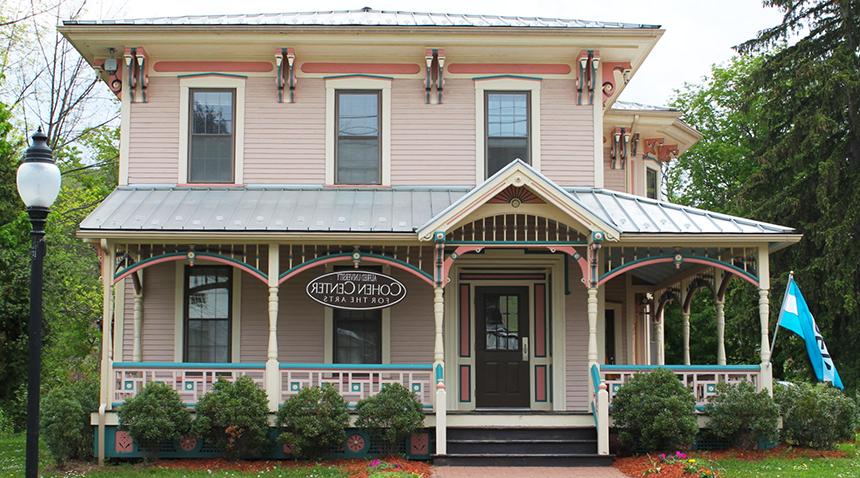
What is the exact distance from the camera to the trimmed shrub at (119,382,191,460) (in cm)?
1412

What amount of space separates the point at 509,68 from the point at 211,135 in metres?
5.41

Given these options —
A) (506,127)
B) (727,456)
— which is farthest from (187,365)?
(727,456)

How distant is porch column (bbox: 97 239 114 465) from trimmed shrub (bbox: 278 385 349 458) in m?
2.69

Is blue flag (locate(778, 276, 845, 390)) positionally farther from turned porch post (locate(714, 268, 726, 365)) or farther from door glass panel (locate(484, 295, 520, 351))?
door glass panel (locate(484, 295, 520, 351))

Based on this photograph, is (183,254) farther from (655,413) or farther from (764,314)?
(764,314)

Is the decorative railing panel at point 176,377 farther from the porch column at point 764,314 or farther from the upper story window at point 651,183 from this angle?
the upper story window at point 651,183

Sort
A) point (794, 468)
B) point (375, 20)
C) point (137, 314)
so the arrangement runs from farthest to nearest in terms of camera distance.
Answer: point (375, 20)
point (137, 314)
point (794, 468)

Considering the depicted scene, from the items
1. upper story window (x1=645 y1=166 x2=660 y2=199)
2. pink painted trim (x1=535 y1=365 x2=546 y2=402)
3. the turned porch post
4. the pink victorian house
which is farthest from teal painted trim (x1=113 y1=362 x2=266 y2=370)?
upper story window (x1=645 y1=166 x2=660 y2=199)

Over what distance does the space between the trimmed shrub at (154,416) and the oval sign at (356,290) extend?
8.49 ft

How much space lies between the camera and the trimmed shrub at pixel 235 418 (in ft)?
46.5

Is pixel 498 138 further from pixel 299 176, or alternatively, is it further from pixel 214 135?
pixel 214 135

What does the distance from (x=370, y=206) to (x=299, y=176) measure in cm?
177

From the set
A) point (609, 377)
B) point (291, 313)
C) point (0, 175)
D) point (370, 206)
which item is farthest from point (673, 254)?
point (0, 175)

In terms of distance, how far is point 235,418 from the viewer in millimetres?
14117
